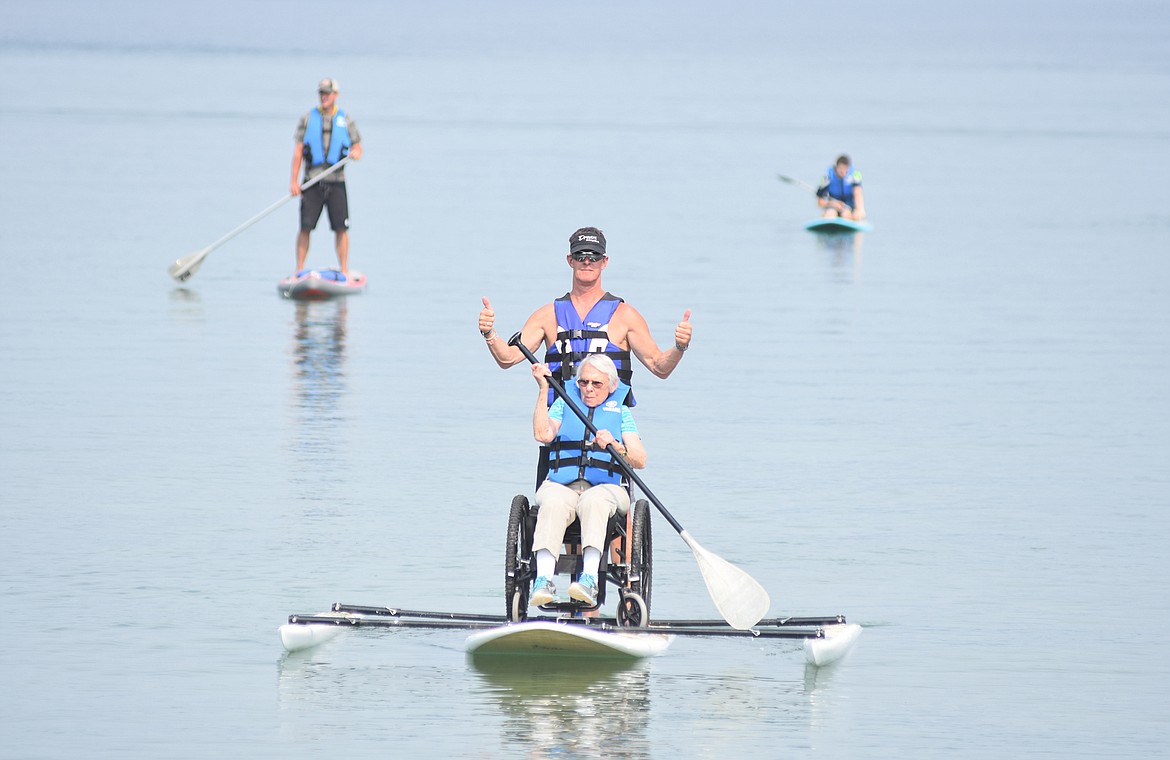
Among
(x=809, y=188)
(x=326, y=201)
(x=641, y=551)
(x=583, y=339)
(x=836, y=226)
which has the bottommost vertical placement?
(x=641, y=551)

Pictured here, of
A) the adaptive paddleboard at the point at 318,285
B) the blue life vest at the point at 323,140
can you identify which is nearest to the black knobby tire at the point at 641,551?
the adaptive paddleboard at the point at 318,285

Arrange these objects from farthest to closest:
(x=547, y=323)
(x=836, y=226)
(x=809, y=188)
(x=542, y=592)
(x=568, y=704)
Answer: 1. (x=809, y=188)
2. (x=836, y=226)
3. (x=547, y=323)
4. (x=542, y=592)
5. (x=568, y=704)

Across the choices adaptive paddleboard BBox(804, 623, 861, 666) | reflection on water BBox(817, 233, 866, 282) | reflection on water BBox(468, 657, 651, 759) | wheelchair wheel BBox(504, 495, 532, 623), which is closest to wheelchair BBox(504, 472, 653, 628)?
wheelchair wheel BBox(504, 495, 532, 623)

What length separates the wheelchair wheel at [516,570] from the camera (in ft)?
31.5

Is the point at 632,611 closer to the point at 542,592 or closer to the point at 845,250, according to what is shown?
the point at 542,592

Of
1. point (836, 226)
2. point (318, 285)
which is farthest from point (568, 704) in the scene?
point (836, 226)

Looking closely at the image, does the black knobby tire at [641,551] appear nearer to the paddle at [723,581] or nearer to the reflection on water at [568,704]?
the paddle at [723,581]

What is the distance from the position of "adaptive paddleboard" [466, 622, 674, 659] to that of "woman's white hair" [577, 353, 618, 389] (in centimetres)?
107

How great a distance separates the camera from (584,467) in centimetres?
987

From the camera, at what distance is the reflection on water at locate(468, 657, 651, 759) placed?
27.7 feet

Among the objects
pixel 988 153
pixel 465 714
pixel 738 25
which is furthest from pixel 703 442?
pixel 738 25

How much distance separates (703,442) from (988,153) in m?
29.5

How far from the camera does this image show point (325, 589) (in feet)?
35.3

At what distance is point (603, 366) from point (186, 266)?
528 inches
